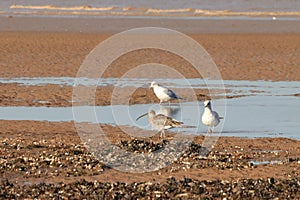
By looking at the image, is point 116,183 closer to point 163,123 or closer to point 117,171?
point 117,171

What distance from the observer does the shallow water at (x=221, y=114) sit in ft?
47.5

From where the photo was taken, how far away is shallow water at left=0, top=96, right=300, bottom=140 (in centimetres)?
1447

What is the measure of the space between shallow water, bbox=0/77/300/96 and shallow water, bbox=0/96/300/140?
1.34 meters

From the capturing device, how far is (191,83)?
20656 mm

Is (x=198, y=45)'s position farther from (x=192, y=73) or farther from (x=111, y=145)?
(x=111, y=145)

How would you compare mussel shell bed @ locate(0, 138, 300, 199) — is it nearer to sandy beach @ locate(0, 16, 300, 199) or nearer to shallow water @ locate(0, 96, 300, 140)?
sandy beach @ locate(0, 16, 300, 199)

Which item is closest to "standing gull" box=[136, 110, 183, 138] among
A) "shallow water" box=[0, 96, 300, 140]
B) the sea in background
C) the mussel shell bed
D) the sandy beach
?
the sandy beach

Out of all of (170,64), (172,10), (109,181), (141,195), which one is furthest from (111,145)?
(172,10)

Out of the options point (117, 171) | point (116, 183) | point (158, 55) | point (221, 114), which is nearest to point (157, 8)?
point (158, 55)

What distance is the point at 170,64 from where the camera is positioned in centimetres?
2409

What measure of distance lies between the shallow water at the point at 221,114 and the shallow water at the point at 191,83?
1343mm

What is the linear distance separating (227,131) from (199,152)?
232 centimetres

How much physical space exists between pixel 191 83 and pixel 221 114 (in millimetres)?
4748

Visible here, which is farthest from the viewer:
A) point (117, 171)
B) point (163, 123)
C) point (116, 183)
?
point (163, 123)
